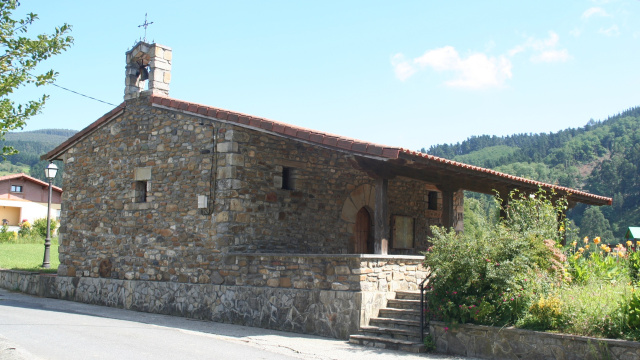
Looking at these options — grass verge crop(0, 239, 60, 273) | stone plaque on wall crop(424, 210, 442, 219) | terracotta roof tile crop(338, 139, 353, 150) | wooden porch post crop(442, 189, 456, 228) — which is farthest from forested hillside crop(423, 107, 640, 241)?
terracotta roof tile crop(338, 139, 353, 150)

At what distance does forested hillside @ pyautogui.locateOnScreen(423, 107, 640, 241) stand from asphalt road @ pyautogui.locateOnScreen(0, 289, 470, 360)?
44.2 meters

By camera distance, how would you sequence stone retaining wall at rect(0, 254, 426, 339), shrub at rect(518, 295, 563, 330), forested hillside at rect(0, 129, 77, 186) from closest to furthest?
shrub at rect(518, 295, 563, 330)
stone retaining wall at rect(0, 254, 426, 339)
forested hillside at rect(0, 129, 77, 186)

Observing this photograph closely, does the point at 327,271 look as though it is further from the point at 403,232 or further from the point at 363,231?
the point at 403,232

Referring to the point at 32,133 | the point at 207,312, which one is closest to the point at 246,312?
the point at 207,312

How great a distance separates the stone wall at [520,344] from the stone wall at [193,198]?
4.43 meters

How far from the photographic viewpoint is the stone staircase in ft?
25.7

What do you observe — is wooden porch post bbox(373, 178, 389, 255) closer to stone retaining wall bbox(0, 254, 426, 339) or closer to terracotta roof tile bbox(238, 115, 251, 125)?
stone retaining wall bbox(0, 254, 426, 339)

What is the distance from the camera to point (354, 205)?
12.6 meters

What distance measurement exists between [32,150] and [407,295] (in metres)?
130

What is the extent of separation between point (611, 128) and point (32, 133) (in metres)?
138

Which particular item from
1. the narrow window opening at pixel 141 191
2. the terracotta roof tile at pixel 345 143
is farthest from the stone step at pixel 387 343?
the narrow window opening at pixel 141 191

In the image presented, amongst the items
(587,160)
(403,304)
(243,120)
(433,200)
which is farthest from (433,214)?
(587,160)

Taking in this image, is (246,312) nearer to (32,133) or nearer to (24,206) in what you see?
(24,206)

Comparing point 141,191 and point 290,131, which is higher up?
point 290,131
